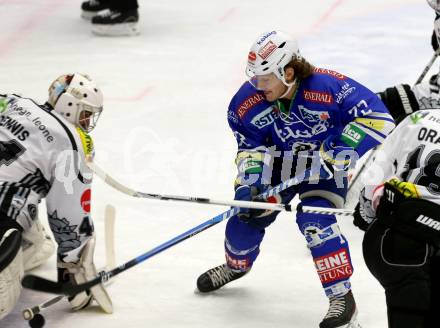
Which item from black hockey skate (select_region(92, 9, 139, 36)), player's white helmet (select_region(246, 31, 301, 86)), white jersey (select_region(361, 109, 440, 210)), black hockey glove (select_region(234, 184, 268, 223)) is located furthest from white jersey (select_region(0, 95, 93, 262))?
black hockey skate (select_region(92, 9, 139, 36))

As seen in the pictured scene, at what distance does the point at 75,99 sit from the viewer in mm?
3912

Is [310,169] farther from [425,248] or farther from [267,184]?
[425,248]

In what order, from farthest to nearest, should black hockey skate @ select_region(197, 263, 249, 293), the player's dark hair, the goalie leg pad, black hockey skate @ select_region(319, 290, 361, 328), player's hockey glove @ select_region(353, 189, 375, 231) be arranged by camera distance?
black hockey skate @ select_region(197, 263, 249, 293) → the player's dark hair → black hockey skate @ select_region(319, 290, 361, 328) → the goalie leg pad → player's hockey glove @ select_region(353, 189, 375, 231)

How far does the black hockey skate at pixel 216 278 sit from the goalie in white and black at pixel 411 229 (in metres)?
1.13

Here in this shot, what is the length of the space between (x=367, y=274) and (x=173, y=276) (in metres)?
0.84

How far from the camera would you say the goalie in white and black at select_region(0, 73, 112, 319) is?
12.6 feet

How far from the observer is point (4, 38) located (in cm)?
745

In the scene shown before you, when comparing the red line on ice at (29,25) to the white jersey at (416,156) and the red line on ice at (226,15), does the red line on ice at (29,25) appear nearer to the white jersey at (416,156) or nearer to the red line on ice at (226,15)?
the red line on ice at (226,15)

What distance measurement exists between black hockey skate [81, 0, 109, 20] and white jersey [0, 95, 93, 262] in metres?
3.88

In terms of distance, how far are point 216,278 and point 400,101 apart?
4.40ft

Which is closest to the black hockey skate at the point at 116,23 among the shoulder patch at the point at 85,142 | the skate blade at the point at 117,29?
the skate blade at the point at 117,29

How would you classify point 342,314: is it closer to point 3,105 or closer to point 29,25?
point 3,105

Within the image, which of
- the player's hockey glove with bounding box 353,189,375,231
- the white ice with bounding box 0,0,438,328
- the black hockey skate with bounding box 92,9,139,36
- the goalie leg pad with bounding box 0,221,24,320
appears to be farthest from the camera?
the black hockey skate with bounding box 92,9,139,36

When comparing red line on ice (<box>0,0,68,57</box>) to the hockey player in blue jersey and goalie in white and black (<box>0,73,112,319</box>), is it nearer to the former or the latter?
goalie in white and black (<box>0,73,112,319</box>)
